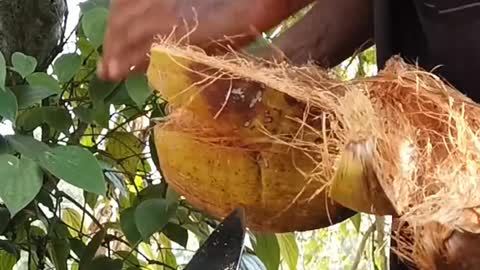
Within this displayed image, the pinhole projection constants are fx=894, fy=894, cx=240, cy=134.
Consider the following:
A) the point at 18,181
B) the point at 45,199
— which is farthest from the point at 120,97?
the point at 18,181

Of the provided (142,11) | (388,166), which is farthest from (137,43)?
(388,166)

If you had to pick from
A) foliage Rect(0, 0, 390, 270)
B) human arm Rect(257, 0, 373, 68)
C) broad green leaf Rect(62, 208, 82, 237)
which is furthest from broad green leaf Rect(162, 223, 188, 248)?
human arm Rect(257, 0, 373, 68)

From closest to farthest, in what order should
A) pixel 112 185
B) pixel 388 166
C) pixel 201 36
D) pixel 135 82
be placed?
pixel 388 166, pixel 201 36, pixel 135 82, pixel 112 185

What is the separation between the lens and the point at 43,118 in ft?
2.56

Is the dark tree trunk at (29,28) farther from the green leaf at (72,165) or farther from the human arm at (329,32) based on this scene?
the human arm at (329,32)

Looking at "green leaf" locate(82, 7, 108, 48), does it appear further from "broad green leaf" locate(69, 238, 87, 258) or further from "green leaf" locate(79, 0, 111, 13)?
"broad green leaf" locate(69, 238, 87, 258)

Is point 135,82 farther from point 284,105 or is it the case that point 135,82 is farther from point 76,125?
point 284,105

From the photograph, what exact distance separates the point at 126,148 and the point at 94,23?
25cm

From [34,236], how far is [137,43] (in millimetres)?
502

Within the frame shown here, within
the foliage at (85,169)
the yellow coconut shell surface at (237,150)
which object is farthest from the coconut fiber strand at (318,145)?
the foliage at (85,169)

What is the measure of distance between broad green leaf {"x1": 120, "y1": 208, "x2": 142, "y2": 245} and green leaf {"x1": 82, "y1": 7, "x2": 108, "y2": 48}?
0.52 feet

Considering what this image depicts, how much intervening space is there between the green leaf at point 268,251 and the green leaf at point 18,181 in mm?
259

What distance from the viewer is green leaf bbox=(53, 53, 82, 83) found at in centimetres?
75

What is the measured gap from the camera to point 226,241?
37 centimetres
